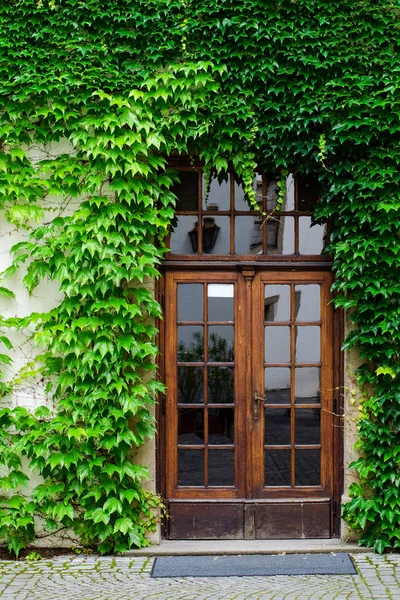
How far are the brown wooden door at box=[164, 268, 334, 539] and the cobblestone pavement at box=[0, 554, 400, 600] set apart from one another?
780 mm

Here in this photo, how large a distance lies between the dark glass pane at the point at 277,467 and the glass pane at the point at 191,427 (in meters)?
0.63

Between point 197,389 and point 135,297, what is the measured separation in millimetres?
1017

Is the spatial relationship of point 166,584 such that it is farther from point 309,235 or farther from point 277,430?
point 309,235

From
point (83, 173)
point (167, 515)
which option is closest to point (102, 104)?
point (83, 173)

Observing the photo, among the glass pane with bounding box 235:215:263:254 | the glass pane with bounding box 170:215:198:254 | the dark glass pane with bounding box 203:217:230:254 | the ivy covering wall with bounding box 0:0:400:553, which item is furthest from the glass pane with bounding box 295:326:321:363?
the glass pane with bounding box 170:215:198:254

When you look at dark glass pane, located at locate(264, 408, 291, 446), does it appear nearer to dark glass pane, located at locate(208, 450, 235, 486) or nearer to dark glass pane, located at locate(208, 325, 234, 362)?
dark glass pane, located at locate(208, 450, 235, 486)

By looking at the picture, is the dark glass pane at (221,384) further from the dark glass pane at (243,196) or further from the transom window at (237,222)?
the dark glass pane at (243,196)

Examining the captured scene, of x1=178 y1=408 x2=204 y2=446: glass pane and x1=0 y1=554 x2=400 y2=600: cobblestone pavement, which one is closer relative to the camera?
x1=0 y1=554 x2=400 y2=600: cobblestone pavement

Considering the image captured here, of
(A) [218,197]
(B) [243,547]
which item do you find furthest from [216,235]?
(B) [243,547]

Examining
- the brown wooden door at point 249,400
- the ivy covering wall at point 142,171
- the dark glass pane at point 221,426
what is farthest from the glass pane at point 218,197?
the dark glass pane at point 221,426

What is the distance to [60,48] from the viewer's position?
599cm

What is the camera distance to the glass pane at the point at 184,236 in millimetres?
6285

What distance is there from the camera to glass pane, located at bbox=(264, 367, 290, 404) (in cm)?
625

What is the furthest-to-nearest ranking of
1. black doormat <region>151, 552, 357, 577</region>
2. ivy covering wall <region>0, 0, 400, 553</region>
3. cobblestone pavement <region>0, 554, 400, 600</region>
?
ivy covering wall <region>0, 0, 400, 553</region> < black doormat <region>151, 552, 357, 577</region> < cobblestone pavement <region>0, 554, 400, 600</region>
